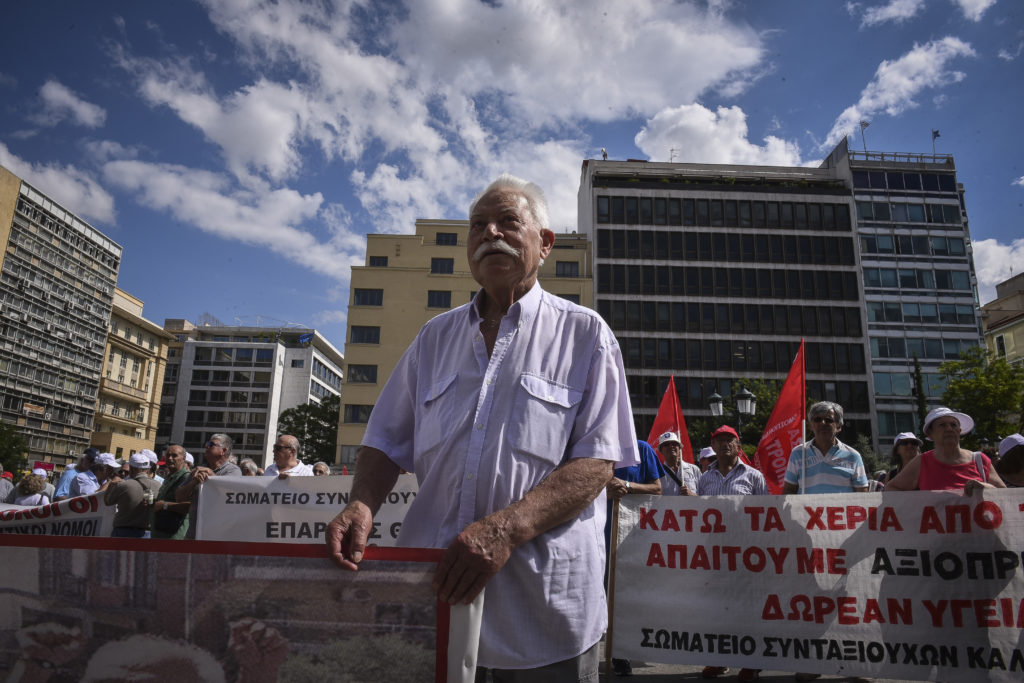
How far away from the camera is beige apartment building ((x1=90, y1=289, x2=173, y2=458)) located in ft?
255

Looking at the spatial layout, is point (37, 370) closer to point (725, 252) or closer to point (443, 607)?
point (725, 252)

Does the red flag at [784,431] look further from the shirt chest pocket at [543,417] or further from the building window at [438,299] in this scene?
the building window at [438,299]

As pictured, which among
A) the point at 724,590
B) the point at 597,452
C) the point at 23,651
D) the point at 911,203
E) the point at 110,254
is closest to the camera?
the point at 23,651

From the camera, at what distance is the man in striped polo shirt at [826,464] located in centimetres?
618

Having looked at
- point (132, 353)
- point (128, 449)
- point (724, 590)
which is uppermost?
point (132, 353)

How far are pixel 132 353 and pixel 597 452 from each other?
308 ft

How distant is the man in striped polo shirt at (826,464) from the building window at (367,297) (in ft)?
164

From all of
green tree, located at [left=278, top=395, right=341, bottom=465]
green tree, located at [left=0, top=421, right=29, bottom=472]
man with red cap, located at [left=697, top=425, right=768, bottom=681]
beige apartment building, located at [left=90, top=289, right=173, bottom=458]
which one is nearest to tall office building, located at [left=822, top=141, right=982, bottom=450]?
green tree, located at [left=278, top=395, right=341, bottom=465]

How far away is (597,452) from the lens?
1.83 metres

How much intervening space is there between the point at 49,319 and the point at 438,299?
42.6 metres

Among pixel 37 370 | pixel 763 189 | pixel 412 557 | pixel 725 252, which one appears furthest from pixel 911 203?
pixel 37 370

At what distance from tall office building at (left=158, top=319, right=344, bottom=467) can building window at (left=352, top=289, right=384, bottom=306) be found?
46115mm

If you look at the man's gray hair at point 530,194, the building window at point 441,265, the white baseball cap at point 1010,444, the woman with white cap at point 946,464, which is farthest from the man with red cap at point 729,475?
the building window at point 441,265

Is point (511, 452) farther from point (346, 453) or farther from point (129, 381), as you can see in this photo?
point (129, 381)
